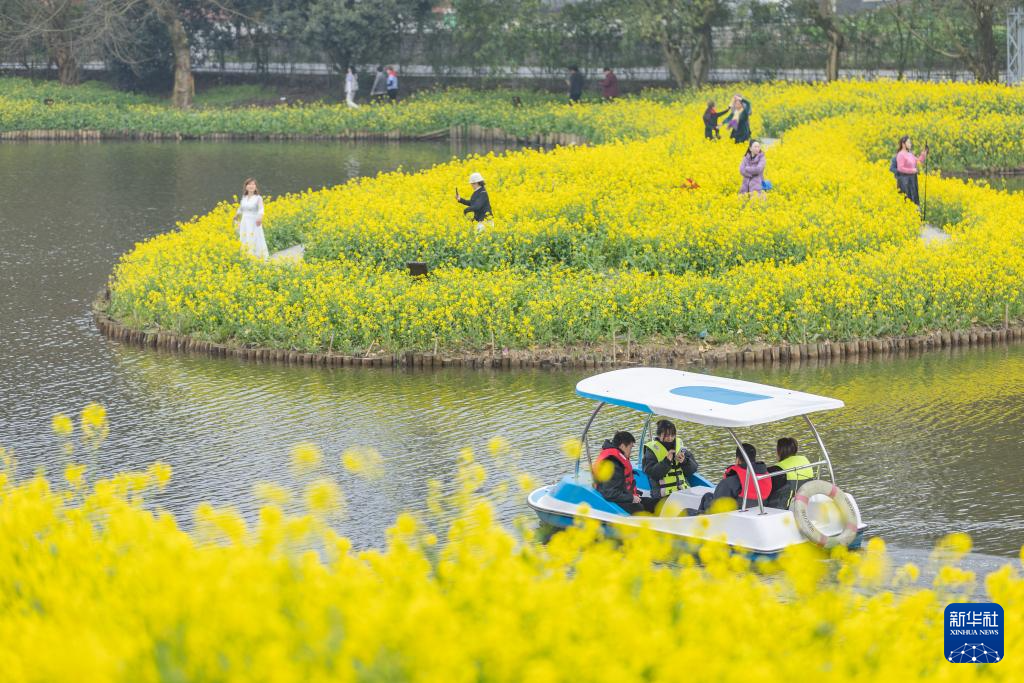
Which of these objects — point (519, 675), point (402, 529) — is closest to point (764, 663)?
point (519, 675)

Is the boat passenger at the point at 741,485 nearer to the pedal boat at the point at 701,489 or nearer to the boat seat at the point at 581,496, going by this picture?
the pedal boat at the point at 701,489

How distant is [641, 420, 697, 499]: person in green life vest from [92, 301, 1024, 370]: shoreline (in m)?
5.82

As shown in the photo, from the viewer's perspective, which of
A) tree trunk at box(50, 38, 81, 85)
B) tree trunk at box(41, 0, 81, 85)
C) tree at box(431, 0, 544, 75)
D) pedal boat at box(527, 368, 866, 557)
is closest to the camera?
pedal boat at box(527, 368, 866, 557)

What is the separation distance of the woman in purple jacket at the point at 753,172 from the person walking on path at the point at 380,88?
3517cm

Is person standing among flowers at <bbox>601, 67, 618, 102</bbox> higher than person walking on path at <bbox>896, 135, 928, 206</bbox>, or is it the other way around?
person standing among flowers at <bbox>601, 67, 618, 102</bbox>

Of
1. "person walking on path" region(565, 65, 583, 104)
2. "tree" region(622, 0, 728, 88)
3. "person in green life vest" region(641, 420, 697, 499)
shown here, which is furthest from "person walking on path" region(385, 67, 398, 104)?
"person in green life vest" region(641, 420, 697, 499)

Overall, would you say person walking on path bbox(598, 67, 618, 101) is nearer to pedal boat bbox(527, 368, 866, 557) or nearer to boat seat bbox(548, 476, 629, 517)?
pedal boat bbox(527, 368, 866, 557)

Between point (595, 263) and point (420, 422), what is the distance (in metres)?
7.10

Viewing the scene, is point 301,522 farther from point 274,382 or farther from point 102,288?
point 102,288

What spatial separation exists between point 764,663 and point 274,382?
13.6m

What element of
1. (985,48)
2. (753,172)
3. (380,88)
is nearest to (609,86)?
(380,88)

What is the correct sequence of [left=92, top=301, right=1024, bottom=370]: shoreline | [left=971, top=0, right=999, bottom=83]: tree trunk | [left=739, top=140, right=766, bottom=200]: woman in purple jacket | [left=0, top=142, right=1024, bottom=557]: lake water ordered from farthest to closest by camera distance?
[left=971, top=0, right=999, bottom=83]: tree trunk < [left=739, top=140, right=766, bottom=200]: woman in purple jacket < [left=92, top=301, right=1024, bottom=370]: shoreline < [left=0, top=142, right=1024, bottom=557]: lake water

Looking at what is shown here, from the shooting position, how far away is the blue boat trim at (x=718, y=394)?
13648 millimetres

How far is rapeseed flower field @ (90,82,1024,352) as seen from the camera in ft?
68.7
